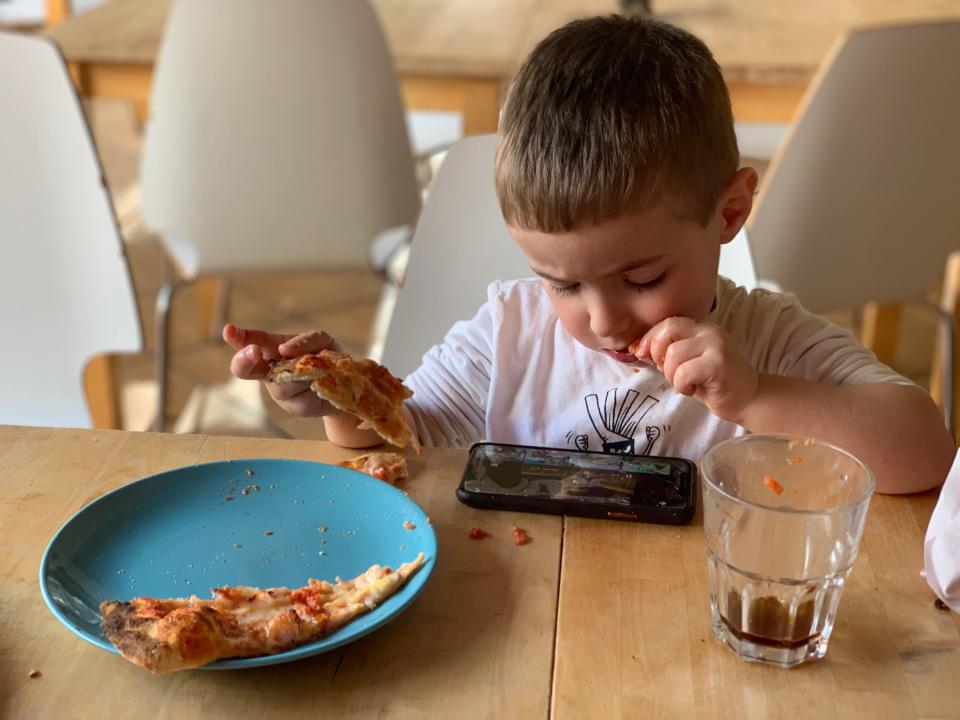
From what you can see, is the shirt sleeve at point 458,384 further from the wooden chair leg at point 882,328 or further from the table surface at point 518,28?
the wooden chair leg at point 882,328

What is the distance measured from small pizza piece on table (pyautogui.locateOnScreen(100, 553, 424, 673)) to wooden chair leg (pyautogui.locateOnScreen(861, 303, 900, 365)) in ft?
6.96

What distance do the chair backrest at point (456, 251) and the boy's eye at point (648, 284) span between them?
45cm

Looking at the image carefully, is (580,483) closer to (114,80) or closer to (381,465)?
(381,465)

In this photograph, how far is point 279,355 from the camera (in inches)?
39.0

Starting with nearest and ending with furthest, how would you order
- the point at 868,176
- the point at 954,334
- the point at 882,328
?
1. the point at 868,176
2. the point at 954,334
3. the point at 882,328

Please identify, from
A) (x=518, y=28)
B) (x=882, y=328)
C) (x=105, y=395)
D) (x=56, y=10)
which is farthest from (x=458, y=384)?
(x=56, y=10)

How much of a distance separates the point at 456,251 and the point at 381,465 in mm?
553

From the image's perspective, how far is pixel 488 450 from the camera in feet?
3.18

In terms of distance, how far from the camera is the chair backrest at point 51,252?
165cm

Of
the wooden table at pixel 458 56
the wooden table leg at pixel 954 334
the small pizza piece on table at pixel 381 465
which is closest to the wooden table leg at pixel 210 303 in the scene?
the wooden table at pixel 458 56

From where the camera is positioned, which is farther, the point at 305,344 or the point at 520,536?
the point at 305,344

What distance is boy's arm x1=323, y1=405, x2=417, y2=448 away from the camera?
101 centimetres

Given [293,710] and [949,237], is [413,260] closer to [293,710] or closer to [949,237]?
[293,710]

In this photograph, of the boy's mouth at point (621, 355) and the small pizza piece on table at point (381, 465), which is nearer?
the small pizza piece on table at point (381, 465)
